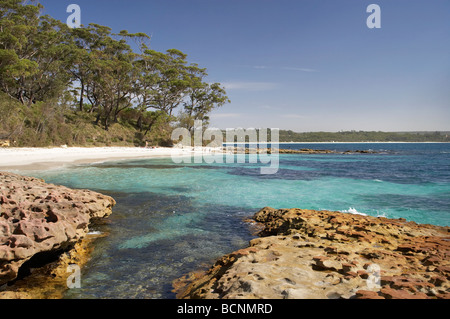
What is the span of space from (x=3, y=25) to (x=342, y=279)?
3600cm

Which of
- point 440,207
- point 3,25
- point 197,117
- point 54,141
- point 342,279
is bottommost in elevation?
point 440,207

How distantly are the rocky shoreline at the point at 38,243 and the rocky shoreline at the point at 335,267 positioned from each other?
2010 millimetres

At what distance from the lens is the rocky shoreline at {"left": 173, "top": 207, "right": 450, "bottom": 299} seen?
Result: 2906 mm

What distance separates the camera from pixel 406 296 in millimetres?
2682

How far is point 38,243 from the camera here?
3945 millimetres

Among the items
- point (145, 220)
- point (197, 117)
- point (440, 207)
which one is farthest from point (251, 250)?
point (197, 117)

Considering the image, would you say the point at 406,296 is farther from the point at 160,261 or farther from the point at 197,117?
the point at 197,117

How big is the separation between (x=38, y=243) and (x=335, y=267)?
4.40 metres

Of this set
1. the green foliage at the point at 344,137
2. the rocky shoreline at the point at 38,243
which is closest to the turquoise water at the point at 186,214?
the rocky shoreline at the point at 38,243

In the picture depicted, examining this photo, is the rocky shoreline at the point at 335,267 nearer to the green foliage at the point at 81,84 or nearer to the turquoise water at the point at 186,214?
the turquoise water at the point at 186,214

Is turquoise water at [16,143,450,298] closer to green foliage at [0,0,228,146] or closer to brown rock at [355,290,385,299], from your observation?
brown rock at [355,290,385,299]

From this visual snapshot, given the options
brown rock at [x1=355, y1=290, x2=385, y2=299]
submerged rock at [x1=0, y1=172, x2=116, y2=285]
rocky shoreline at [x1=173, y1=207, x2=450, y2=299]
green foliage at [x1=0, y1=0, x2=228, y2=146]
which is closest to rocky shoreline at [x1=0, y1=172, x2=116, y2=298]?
submerged rock at [x1=0, y1=172, x2=116, y2=285]

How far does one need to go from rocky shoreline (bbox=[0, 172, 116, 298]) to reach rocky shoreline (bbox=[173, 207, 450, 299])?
2010mm

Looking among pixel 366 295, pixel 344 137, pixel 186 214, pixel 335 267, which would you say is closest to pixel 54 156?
pixel 186 214
